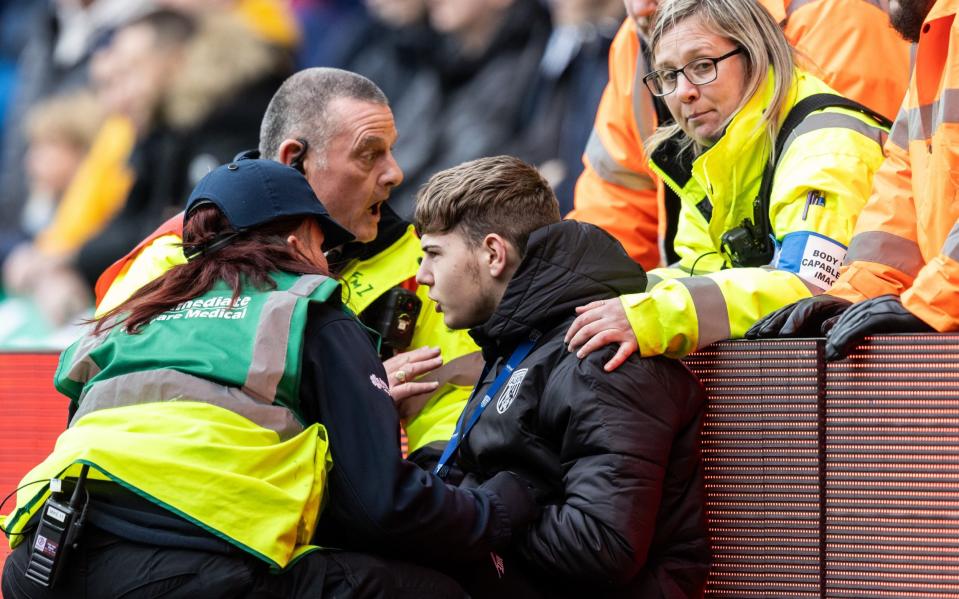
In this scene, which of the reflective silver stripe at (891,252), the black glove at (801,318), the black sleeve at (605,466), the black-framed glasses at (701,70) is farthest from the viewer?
the black-framed glasses at (701,70)

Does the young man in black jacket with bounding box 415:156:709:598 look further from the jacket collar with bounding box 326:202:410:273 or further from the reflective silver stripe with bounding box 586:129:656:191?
the reflective silver stripe with bounding box 586:129:656:191

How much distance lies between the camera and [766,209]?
3.89 metres

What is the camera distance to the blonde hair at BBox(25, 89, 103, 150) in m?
8.73

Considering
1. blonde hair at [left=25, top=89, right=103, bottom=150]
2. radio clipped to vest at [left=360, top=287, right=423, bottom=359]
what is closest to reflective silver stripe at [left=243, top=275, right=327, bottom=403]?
radio clipped to vest at [left=360, top=287, right=423, bottom=359]

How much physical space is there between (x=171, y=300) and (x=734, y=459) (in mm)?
1379

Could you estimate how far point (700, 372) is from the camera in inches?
136

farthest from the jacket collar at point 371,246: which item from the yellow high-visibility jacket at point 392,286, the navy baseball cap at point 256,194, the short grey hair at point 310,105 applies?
the navy baseball cap at point 256,194

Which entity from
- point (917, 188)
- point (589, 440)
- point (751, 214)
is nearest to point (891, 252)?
point (917, 188)

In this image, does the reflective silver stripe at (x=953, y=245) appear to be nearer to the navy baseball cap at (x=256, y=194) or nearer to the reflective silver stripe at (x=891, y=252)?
the reflective silver stripe at (x=891, y=252)

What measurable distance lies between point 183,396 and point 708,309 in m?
1.25

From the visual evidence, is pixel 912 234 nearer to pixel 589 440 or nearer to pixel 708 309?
pixel 708 309

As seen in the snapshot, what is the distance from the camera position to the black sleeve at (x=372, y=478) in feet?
9.71

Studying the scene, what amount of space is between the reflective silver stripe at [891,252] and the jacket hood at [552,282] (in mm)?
644

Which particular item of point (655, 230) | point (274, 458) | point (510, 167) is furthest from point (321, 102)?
point (274, 458)
